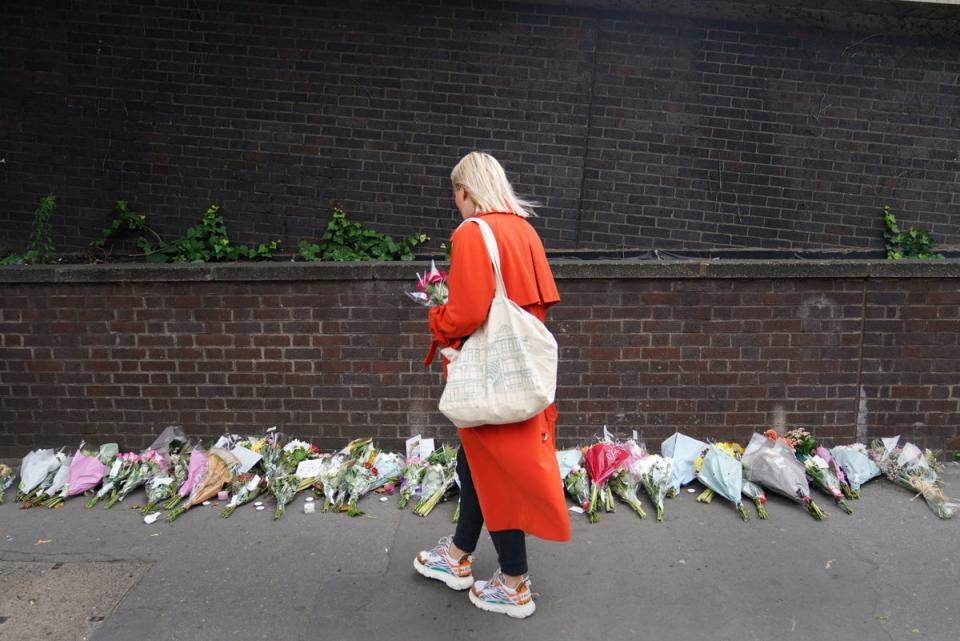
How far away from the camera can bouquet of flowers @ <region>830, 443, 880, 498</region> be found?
454 cm

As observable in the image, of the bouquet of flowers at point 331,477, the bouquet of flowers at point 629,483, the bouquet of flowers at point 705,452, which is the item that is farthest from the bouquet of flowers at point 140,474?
A: the bouquet of flowers at point 705,452

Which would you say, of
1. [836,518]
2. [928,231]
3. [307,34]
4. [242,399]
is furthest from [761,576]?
[307,34]

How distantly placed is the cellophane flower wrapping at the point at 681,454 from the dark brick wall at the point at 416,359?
15 cm

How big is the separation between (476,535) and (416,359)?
1.67 metres

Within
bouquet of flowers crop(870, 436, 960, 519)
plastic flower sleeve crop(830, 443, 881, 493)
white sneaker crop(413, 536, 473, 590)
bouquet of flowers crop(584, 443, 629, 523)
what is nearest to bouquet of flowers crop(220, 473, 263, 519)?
white sneaker crop(413, 536, 473, 590)

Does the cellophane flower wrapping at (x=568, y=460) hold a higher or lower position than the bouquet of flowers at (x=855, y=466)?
lower

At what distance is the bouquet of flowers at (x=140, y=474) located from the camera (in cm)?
439

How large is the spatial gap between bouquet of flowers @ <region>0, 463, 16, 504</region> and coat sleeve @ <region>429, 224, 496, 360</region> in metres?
3.18

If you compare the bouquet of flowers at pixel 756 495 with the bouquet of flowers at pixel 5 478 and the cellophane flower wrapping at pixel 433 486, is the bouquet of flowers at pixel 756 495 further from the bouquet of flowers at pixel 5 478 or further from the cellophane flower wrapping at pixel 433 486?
the bouquet of flowers at pixel 5 478

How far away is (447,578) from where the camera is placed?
3459 millimetres

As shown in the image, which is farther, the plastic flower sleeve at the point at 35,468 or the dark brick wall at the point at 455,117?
the dark brick wall at the point at 455,117

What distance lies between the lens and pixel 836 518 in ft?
13.8

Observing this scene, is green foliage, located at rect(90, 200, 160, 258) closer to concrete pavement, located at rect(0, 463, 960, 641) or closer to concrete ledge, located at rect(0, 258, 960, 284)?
concrete ledge, located at rect(0, 258, 960, 284)

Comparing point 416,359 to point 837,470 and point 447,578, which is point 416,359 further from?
point 837,470
